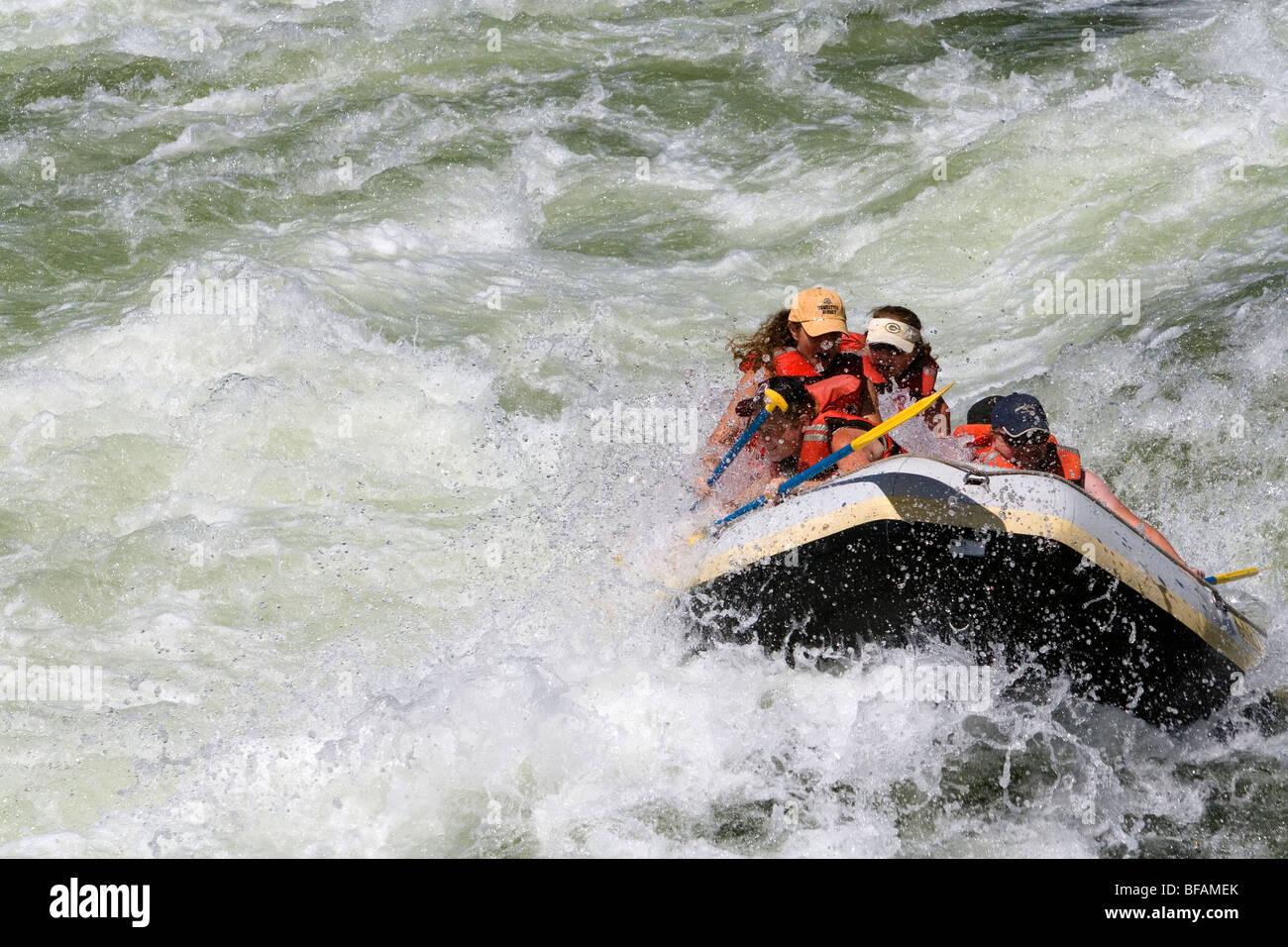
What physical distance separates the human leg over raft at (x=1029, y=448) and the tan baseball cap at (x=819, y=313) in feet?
2.13

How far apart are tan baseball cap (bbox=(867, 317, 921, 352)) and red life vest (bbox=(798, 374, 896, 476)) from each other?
1.18 feet

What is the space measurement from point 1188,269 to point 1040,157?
1912mm

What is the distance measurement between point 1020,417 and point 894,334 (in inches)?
24.9

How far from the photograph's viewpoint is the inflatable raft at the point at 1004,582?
14.7ft

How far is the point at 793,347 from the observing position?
17.8 ft

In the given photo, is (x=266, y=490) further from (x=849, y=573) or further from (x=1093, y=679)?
(x=1093, y=679)

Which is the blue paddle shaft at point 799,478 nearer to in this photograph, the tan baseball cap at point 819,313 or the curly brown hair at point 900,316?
the tan baseball cap at point 819,313

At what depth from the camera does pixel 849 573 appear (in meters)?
4.68
